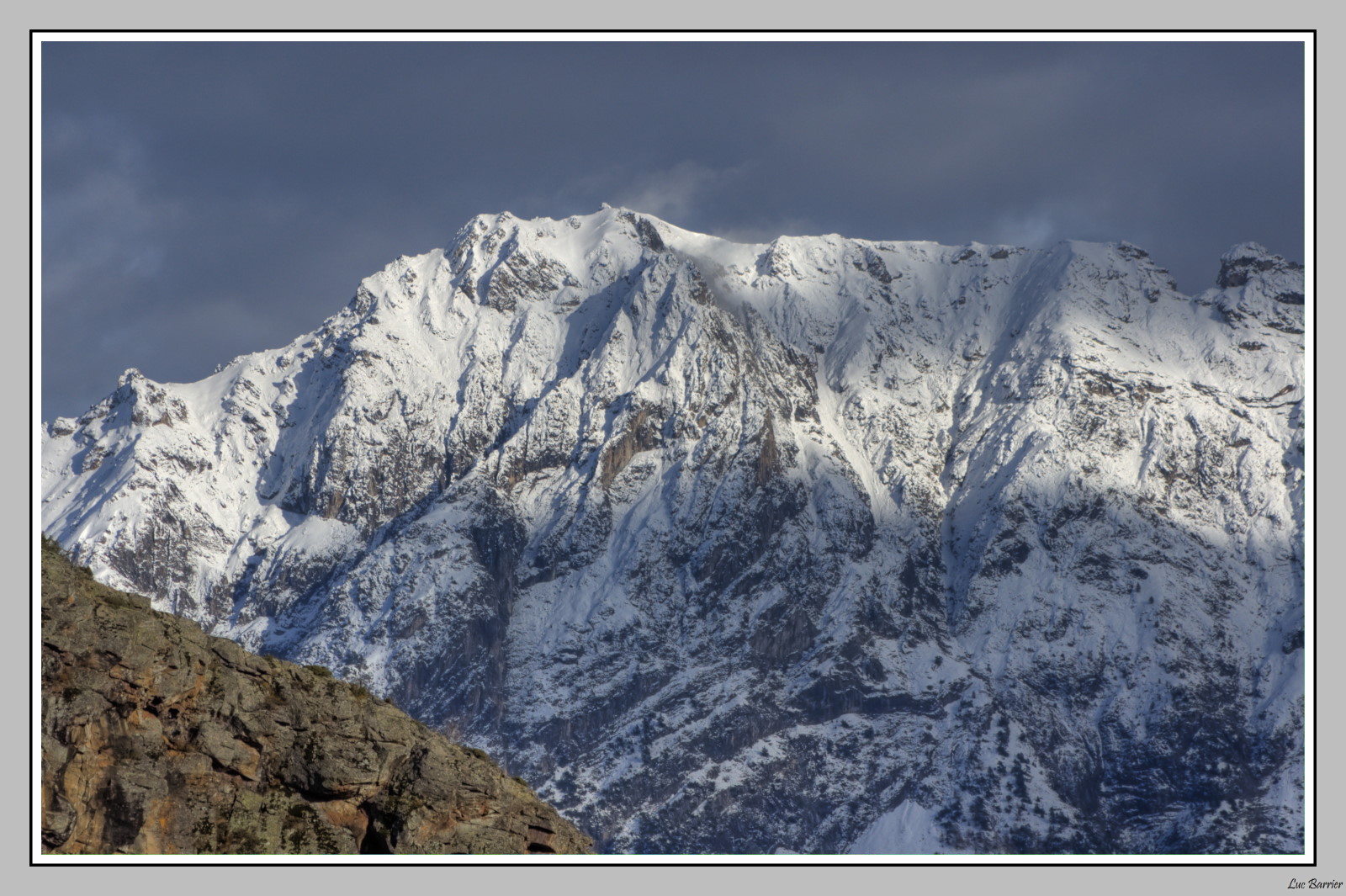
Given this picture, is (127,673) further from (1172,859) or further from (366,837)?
(1172,859)

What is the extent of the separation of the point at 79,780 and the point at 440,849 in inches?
608

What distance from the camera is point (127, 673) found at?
251ft

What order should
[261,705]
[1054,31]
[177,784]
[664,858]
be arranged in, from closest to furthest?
[664,858] < [1054,31] < [177,784] < [261,705]

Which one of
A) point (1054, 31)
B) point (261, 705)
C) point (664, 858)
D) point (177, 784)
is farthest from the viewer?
point (261, 705)

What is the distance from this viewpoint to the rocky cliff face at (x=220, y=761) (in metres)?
73.9

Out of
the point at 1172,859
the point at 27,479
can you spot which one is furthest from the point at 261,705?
the point at 1172,859

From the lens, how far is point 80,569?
84.8 m

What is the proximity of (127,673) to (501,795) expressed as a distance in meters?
17.5

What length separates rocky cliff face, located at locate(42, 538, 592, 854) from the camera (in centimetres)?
7394

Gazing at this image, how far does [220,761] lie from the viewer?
7756 cm

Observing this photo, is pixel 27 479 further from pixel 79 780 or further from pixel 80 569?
pixel 80 569

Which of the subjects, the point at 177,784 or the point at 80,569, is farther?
the point at 80,569

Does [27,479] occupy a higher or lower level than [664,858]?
higher

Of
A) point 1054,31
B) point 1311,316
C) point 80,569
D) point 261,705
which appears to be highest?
point 1054,31
